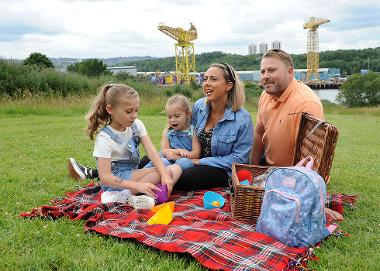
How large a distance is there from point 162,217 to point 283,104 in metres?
1.81

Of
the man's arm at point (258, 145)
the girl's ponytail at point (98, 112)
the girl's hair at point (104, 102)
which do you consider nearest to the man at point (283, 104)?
the man's arm at point (258, 145)

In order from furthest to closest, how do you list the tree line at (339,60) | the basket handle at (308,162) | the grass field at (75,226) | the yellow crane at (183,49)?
the tree line at (339,60)
the yellow crane at (183,49)
the basket handle at (308,162)
the grass field at (75,226)

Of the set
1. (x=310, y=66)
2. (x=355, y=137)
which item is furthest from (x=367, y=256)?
(x=310, y=66)

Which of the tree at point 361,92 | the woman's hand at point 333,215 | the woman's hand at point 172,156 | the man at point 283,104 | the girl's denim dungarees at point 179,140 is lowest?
the tree at point 361,92

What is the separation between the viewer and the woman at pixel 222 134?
4.62m

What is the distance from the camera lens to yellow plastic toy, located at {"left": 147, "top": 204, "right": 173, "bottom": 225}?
3576 mm

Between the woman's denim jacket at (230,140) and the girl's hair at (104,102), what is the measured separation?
1031mm

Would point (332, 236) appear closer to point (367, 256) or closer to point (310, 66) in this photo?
point (367, 256)

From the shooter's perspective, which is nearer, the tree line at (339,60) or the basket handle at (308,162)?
the basket handle at (308,162)

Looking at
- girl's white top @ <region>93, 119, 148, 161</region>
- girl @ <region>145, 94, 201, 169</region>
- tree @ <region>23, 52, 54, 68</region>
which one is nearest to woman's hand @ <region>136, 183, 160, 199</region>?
girl's white top @ <region>93, 119, 148, 161</region>

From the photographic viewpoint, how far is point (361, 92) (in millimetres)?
57406

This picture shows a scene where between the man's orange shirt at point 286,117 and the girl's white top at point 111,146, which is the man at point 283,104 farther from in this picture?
the girl's white top at point 111,146

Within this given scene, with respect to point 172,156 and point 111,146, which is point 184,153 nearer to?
point 172,156

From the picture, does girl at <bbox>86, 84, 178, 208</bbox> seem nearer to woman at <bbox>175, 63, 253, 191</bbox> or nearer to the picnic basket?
woman at <bbox>175, 63, 253, 191</bbox>
